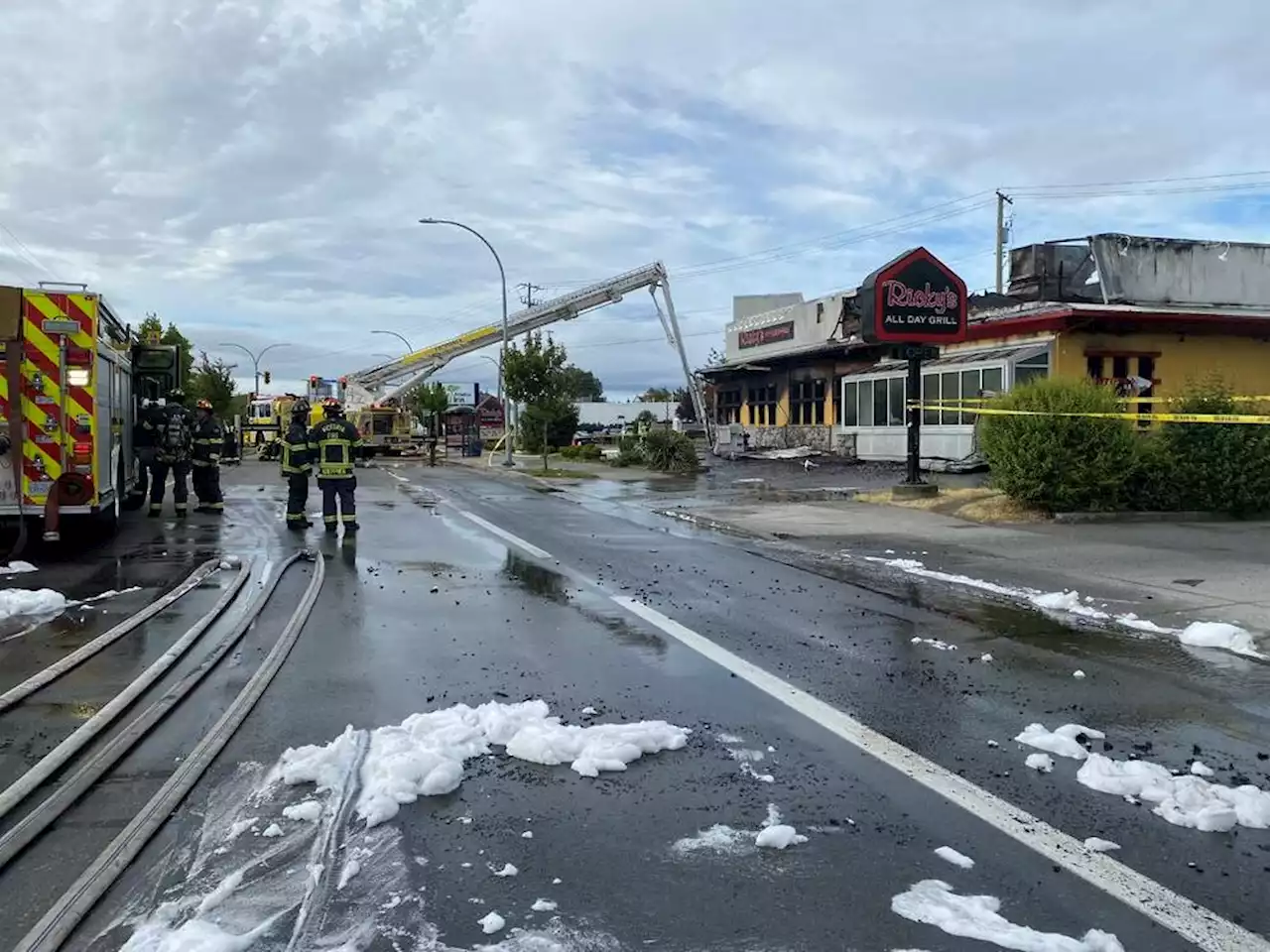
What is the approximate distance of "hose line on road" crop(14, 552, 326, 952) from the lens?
10.8 feet

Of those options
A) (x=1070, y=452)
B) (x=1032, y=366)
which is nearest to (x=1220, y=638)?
(x=1070, y=452)

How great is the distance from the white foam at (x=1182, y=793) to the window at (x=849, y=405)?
26436mm

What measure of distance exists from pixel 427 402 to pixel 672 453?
110 feet

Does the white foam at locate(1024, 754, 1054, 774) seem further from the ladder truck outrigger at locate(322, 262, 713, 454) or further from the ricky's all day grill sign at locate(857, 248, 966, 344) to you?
the ladder truck outrigger at locate(322, 262, 713, 454)

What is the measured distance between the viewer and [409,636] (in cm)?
756

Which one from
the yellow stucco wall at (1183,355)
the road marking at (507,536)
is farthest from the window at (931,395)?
the road marking at (507,536)

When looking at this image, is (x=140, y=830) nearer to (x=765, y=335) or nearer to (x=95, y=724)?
(x=95, y=724)

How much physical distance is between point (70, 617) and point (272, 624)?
165 centimetres

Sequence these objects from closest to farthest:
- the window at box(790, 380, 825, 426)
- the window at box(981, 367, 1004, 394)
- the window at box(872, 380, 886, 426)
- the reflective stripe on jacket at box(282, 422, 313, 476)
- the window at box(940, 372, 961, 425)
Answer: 1. the reflective stripe on jacket at box(282, 422, 313, 476)
2. the window at box(981, 367, 1004, 394)
3. the window at box(940, 372, 961, 425)
4. the window at box(872, 380, 886, 426)
5. the window at box(790, 380, 825, 426)

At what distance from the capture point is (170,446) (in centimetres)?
1588

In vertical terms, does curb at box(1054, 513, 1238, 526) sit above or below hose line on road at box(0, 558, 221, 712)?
above

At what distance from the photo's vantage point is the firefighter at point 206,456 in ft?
53.2

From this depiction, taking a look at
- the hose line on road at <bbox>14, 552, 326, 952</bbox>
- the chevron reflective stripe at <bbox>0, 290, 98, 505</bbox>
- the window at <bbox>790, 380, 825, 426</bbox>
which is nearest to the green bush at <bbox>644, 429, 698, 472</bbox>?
the window at <bbox>790, 380, 825, 426</bbox>

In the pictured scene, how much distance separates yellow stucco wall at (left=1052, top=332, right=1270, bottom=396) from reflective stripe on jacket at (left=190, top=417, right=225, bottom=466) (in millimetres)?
17310
